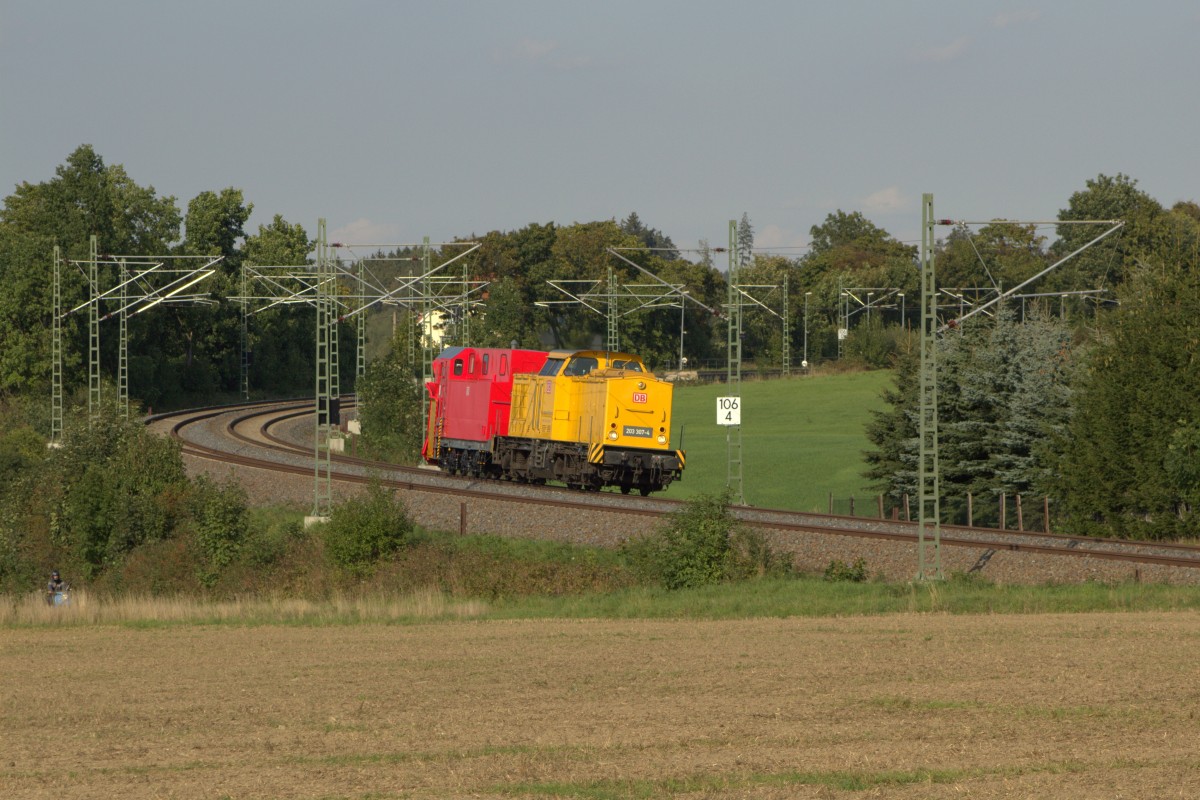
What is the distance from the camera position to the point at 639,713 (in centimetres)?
1634

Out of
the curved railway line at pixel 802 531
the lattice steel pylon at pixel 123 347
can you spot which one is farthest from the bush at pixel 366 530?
the lattice steel pylon at pixel 123 347

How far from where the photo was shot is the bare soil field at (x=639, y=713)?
12.9 metres

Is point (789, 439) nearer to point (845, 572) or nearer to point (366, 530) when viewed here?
point (366, 530)

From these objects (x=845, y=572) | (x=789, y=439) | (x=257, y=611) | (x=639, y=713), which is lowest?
(x=257, y=611)

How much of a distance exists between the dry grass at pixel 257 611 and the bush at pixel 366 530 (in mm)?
1643

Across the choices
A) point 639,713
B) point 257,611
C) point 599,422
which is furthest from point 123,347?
point 639,713

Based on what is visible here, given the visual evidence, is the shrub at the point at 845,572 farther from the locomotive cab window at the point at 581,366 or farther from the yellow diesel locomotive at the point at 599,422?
the locomotive cab window at the point at 581,366

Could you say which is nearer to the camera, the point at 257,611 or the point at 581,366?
the point at 257,611

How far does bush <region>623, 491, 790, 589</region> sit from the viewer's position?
3011 centimetres

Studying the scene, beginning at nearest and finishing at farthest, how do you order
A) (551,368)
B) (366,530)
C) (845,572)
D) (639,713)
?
(639,713), (845,572), (366,530), (551,368)

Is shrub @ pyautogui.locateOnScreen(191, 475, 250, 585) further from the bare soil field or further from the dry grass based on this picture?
the bare soil field

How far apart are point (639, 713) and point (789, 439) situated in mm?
61228

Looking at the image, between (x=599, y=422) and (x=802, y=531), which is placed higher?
(x=599, y=422)

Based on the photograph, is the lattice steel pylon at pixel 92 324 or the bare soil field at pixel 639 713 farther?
the lattice steel pylon at pixel 92 324
